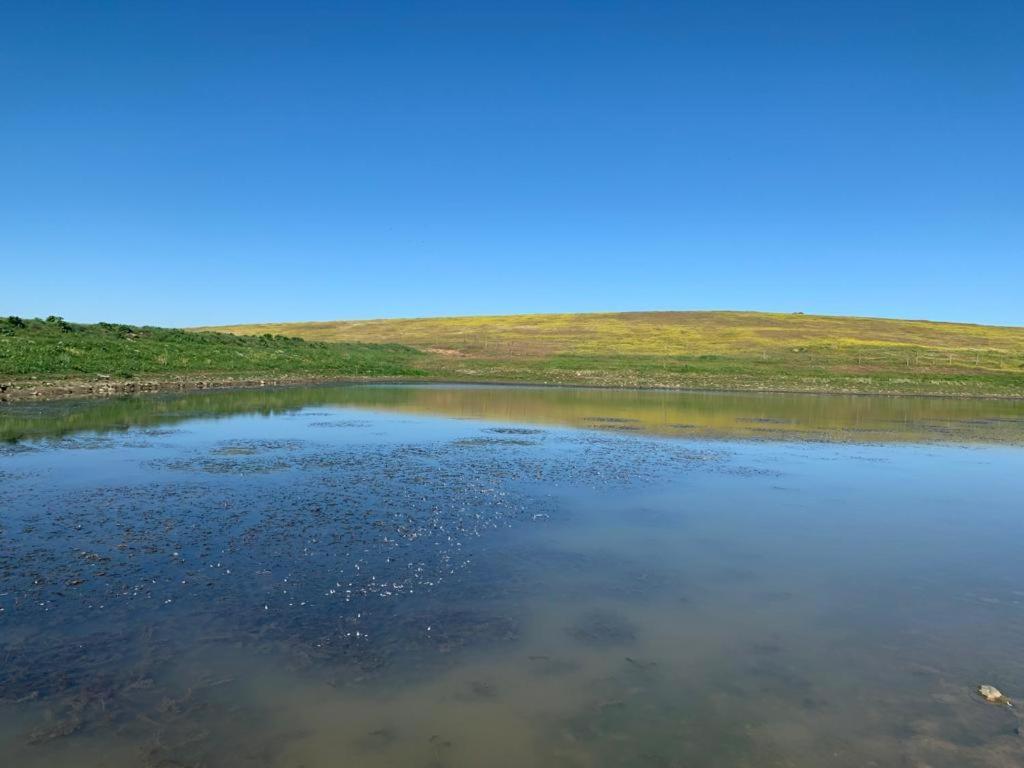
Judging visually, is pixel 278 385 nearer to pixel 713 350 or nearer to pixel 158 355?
pixel 158 355

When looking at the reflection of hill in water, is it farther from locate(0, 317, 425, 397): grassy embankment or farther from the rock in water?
the rock in water

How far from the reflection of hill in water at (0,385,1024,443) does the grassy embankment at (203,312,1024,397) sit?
7.78 metres

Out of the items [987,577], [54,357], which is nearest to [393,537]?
[987,577]

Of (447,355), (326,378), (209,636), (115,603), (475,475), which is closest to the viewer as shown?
(209,636)

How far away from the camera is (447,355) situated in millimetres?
71875

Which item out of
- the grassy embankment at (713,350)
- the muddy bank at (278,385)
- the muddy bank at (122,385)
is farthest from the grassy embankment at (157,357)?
the grassy embankment at (713,350)

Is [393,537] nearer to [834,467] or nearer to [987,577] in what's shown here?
[987,577]

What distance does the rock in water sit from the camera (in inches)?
260

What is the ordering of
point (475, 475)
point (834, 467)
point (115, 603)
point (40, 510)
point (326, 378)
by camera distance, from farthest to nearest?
point (326, 378), point (834, 467), point (475, 475), point (40, 510), point (115, 603)

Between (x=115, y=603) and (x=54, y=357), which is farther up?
(x=54, y=357)

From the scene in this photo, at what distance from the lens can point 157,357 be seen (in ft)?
149

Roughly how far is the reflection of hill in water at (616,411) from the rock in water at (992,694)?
60.7 feet

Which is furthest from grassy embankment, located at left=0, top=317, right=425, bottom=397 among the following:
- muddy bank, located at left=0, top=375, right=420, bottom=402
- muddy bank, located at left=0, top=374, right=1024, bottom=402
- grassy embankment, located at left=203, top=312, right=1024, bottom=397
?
grassy embankment, located at left=203, top=312, right=1024, bottom=397

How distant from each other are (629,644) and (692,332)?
282 ft
